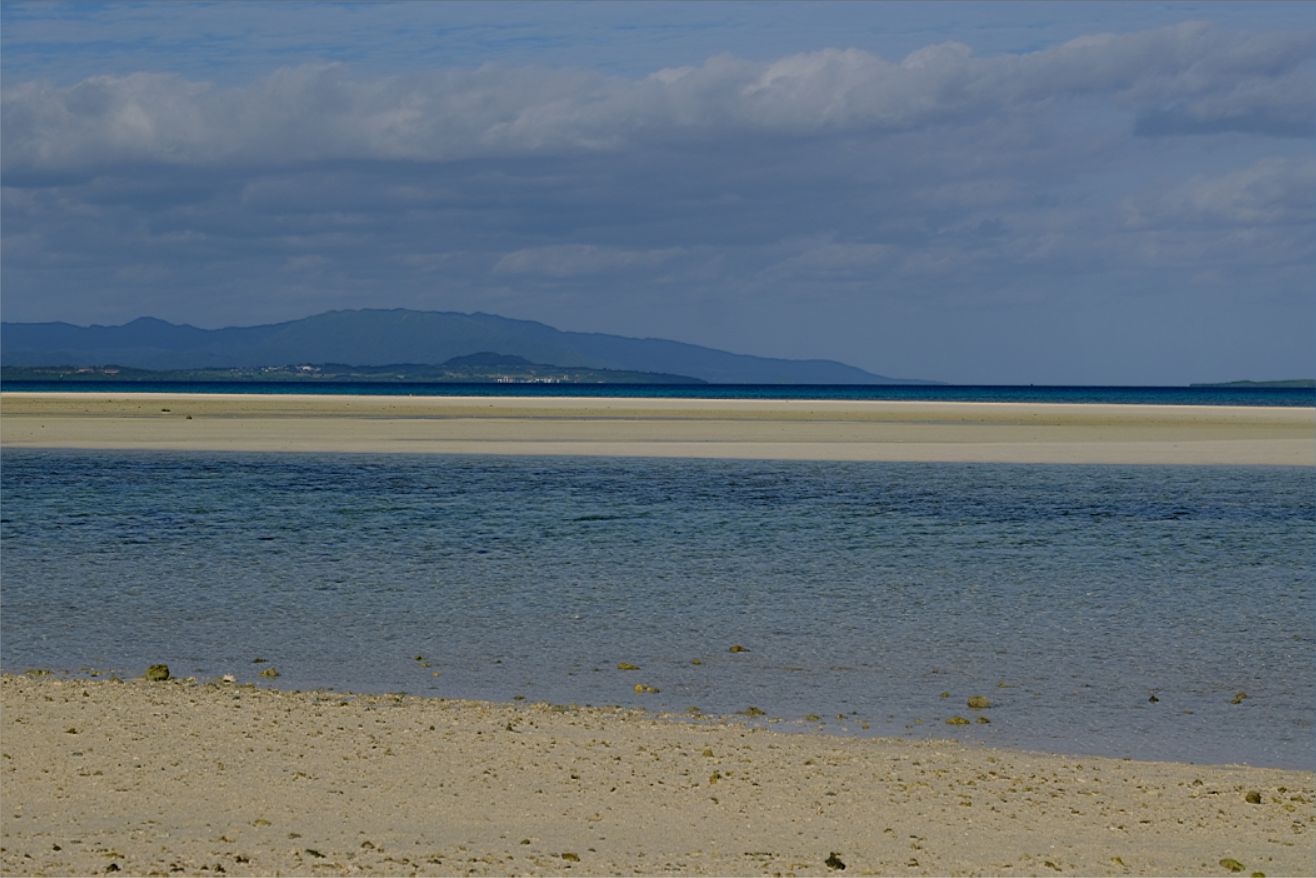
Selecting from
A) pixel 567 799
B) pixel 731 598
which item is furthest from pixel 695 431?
pixel 567 799

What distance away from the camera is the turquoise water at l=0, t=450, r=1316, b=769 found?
11.6 meters

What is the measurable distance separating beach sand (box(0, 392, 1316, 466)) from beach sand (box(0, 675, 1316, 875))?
2920 centimetres

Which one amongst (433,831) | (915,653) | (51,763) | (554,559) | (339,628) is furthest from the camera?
(554,559)

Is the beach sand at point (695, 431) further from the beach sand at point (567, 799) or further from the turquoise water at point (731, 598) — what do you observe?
the beach sand at point (567, 799)

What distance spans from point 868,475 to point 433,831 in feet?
85.8

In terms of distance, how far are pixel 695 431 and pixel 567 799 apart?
43903mm

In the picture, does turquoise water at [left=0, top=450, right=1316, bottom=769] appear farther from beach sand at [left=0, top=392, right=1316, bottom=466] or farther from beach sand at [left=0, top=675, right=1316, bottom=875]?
Result: beach sand at [left=0, top=392, right=1316, bottom=466]

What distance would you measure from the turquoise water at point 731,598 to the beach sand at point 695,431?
12.3 meters

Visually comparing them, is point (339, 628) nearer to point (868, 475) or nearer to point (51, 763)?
point (51, 763)

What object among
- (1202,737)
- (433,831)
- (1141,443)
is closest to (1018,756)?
(1202,737)

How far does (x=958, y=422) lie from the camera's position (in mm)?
59938

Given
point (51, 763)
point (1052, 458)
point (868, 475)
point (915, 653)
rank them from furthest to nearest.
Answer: point (1052, 458) → point (868, 475) → point (915, 653) → point (51, 763)

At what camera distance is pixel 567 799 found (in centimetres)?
834

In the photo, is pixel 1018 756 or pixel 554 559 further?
pixel 554 559
